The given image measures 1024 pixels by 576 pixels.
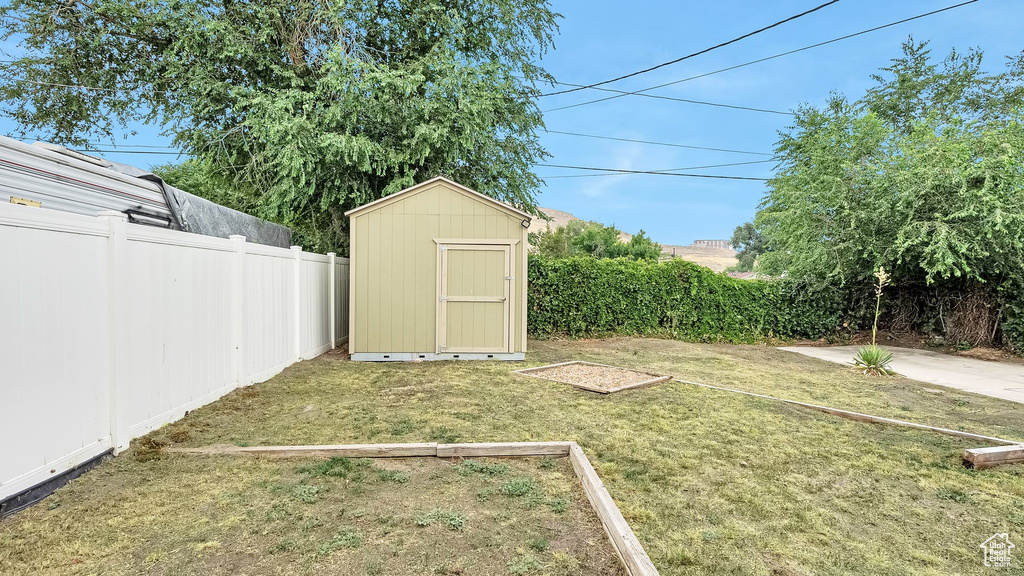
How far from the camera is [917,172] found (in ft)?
30.1

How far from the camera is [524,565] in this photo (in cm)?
191

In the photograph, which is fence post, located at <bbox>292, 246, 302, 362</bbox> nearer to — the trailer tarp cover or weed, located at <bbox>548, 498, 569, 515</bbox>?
the trailer tarp cover

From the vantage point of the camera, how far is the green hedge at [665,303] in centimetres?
990

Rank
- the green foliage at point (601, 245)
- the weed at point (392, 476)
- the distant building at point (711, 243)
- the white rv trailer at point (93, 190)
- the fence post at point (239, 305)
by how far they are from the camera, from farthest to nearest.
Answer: the distant building at point (711, 243) → the green foliage at point (601, 245) → the fence post at point (239, 305) → the white rv trailer at point (93, 190) → the weed at point (392, 476)

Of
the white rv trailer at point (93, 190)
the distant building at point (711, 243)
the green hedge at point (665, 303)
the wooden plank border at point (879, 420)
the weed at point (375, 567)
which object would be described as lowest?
the wooden plank border at point (879, 420)

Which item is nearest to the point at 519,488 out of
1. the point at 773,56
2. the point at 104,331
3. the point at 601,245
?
the point at 104,331

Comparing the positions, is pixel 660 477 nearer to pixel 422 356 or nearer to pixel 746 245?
pixel 422 356

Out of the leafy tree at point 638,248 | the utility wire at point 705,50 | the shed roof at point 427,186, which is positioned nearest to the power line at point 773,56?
the utility wire at point 705,50

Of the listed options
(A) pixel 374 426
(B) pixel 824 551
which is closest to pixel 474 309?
(A) pixel 374 426

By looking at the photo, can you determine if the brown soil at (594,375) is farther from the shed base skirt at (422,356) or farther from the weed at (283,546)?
the weed at (283,546)

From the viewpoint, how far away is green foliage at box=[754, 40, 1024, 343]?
869 centimetres

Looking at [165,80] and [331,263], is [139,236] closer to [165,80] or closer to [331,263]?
[331,263]

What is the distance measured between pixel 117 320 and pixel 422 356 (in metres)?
4.36

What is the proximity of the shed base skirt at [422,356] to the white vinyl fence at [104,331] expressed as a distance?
2188mm
